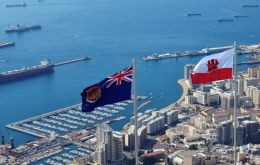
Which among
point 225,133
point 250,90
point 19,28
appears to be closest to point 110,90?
point 225,133

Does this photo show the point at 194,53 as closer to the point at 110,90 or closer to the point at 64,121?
the point at 64,121

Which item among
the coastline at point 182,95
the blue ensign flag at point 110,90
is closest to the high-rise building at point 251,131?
the coastline at point 182,95

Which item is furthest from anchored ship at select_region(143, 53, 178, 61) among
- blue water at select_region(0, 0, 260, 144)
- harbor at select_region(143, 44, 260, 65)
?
blue water at select_region(0, 0, 260, 144)

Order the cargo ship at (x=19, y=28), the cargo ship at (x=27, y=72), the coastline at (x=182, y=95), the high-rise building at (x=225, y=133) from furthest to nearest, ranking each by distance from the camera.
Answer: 1. the cargo ship at (x=19, y=28)
2. the cargo ship at (x=27, y=72)
3. the coastline at (x=182, y=95)
4. the high-rise building at (x=225, y=133)

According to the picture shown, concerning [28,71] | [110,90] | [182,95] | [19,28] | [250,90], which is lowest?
[182,95]

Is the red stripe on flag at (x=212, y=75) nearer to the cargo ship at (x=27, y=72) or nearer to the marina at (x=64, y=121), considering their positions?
the marina at (x=64, y=121)
